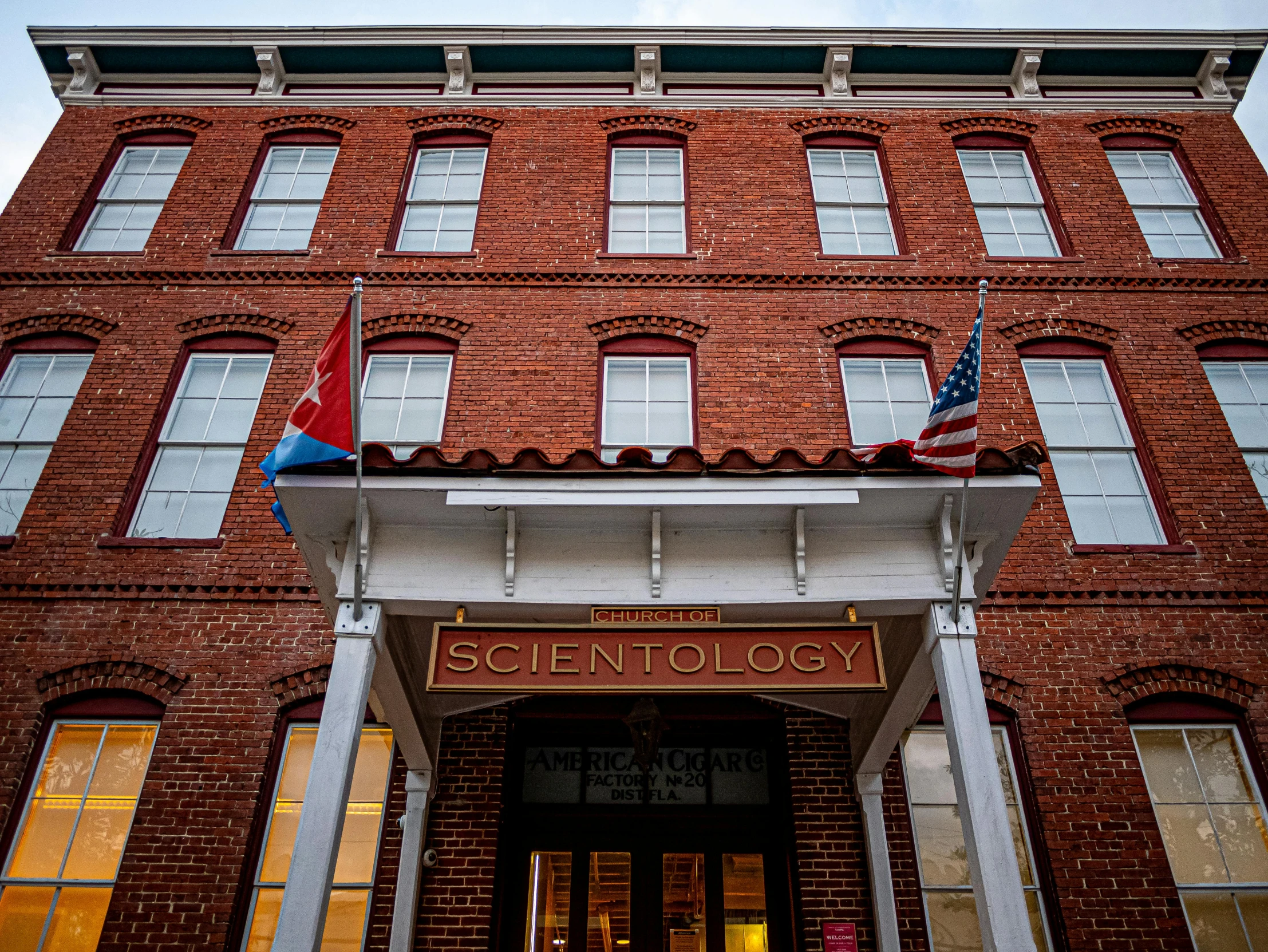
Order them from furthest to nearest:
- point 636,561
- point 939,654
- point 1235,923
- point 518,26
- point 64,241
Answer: point 518,26 → point 64,241 → point 1235,923 → point 636,561 → point 939,654

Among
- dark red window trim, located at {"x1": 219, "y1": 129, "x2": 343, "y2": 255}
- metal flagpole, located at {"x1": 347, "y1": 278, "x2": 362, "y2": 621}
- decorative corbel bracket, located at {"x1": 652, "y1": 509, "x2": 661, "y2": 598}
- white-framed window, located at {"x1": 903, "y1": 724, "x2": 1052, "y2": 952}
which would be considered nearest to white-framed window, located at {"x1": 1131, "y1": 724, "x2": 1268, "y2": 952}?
white-framed window, located at {"x1": 903, "y1": 724, "x2": 1052, "y2": 952}

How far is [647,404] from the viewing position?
10.1 m

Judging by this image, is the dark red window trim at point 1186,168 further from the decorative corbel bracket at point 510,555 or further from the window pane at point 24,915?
the window pane at point 24,915

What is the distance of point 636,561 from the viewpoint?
598cm

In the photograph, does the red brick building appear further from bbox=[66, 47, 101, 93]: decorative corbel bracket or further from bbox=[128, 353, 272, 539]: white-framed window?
bbox=[66, 47, 101, 93]: decorative corbel bracket

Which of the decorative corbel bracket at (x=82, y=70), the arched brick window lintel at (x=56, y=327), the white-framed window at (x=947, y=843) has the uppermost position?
the decorative corbel bracket at (x=82, y=70)

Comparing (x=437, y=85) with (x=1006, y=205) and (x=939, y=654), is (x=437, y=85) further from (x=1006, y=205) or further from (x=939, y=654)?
(x=939, y=654)

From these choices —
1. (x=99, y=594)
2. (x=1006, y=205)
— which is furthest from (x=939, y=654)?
(x=1006, y=205)

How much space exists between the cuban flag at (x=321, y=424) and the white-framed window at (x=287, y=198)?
20.8 feet

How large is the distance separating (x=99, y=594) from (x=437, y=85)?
8.61 m

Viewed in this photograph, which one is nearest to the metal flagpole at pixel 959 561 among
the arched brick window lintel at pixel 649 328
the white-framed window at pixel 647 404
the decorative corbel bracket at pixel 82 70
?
the white-framed window at pixel 647 404

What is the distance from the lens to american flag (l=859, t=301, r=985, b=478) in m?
5.48

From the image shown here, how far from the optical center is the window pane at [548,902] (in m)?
7.85

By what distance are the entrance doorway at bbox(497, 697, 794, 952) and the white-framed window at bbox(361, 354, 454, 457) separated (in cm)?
339
